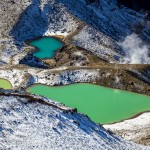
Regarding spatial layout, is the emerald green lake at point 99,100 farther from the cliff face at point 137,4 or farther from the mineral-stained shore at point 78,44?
the cliff face at point 137,4

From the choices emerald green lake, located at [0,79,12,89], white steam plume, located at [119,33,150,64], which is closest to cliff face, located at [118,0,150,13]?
white steam plume, located at [119,33,150,64]

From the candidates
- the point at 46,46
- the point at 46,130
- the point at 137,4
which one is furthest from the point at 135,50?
the point at 46,130

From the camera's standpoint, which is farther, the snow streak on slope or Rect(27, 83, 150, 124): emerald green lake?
Rect(27, 83, 150, 124): emerald green lake

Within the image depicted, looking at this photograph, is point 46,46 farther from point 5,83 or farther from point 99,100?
point 99,100

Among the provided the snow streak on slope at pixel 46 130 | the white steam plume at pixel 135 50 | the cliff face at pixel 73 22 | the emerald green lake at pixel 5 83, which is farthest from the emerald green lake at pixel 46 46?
the snow streak on slope at pixel 46 130

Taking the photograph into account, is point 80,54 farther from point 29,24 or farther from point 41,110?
point 41,110

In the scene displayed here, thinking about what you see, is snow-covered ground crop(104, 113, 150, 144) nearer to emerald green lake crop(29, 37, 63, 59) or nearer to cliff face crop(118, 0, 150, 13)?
emerald green lake crop(29, 37, 63, 59)
